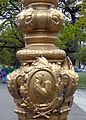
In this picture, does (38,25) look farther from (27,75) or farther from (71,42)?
(71,42)

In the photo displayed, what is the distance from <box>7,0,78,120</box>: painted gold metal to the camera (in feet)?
9.96

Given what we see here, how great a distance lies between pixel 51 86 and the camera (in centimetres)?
303

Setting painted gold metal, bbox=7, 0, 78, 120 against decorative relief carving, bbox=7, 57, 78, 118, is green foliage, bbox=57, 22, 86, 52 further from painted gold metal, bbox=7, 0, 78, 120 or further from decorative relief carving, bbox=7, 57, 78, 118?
decorative relief carving, bbox=7, 57, 78, 118

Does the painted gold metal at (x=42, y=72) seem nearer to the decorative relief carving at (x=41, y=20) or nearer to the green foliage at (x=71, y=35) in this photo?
the decorative relief carving at (x=41, y=20)

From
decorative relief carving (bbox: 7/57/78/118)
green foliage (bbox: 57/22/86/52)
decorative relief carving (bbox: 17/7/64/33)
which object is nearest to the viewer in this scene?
decorative relief carving (bbox: 7/57/78/118)

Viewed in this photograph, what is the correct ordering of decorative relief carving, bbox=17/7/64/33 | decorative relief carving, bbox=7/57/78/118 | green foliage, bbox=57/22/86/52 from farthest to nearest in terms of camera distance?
green foliage, bbox=57/22/86/52 < decorative relief carving, bbox=17/7/64/33 < decorative relief carving, bbox=7/57/78/118

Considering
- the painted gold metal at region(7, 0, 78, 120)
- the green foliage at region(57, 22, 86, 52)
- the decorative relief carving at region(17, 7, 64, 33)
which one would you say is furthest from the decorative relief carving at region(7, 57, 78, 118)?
the green foliage at region(57, 22, 86, 52)

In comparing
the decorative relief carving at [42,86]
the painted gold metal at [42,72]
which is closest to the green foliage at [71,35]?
the painted gold metal at [42,72]

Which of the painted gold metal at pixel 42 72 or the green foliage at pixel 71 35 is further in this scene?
the green foliage at pixel 71 35

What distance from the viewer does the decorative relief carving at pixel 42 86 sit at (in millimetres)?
3029

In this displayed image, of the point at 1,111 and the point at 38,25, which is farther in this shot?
the point at 1,111

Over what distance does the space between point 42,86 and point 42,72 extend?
4.1 inches

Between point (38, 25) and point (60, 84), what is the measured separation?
516mm

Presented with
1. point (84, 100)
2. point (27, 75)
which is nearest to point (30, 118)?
point (27, 75)
